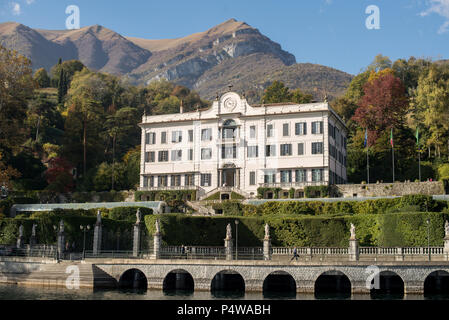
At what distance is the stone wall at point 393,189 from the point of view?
65.3 metres

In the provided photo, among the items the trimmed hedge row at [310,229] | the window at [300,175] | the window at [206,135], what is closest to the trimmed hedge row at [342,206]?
the trimmed hedge row at [310,229]

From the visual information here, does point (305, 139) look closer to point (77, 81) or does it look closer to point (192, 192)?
point (192, 192)

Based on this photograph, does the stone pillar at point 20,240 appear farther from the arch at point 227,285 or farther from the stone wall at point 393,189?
the stone wall at point 393,189

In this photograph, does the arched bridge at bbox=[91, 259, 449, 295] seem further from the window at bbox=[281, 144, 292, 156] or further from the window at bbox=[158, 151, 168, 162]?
the window at bbox=[158, 151, 168, 162]

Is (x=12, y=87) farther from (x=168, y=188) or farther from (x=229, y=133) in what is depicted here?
(x=229, y=133)

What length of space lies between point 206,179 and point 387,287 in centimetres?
3648

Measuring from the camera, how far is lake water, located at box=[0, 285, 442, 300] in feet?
122

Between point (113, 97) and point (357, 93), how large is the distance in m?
48.3

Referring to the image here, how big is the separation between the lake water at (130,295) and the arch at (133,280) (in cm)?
298

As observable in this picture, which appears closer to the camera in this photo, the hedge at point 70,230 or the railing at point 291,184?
the hedge at point 70,230

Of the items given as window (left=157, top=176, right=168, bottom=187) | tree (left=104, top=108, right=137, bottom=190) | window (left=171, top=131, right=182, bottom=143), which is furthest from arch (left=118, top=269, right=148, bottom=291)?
tree (left=104, top=108, right=137, bottom=190)

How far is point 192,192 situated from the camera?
246ft

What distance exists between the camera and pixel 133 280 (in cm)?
4575
